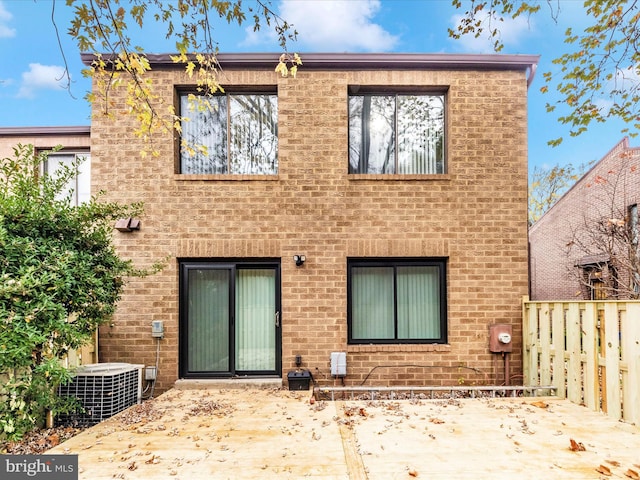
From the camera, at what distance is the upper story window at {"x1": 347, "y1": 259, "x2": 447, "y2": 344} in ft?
21.5

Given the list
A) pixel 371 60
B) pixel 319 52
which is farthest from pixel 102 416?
pixel 371 60

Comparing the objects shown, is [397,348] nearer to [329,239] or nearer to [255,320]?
[329,239]

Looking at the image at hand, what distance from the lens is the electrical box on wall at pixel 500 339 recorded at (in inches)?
247

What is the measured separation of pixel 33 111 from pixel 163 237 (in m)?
10.3

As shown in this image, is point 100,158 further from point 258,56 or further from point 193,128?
point 258,56

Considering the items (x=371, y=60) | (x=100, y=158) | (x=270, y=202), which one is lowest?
(x=270, y=202)

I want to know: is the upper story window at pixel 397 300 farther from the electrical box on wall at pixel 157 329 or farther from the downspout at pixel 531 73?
the downspout at pixel 531 73

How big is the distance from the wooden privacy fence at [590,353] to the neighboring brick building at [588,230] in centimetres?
572

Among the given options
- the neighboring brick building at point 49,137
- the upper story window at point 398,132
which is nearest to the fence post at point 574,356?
the upper story window at point 398,132

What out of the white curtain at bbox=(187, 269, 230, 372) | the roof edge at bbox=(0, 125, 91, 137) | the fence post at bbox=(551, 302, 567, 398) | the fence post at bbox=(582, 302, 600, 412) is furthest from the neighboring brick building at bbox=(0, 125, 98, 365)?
the fence post at bbox=(582, 302, 600, 412)

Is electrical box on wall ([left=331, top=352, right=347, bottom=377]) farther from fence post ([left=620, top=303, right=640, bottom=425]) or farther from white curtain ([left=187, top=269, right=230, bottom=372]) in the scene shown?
fence post ([left=620, top=303, right=640, bottom=425])

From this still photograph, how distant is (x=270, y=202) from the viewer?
6.45 meters

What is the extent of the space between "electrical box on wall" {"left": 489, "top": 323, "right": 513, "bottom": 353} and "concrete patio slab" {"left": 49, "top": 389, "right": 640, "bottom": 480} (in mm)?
1096

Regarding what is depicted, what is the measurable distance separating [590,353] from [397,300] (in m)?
2.71
